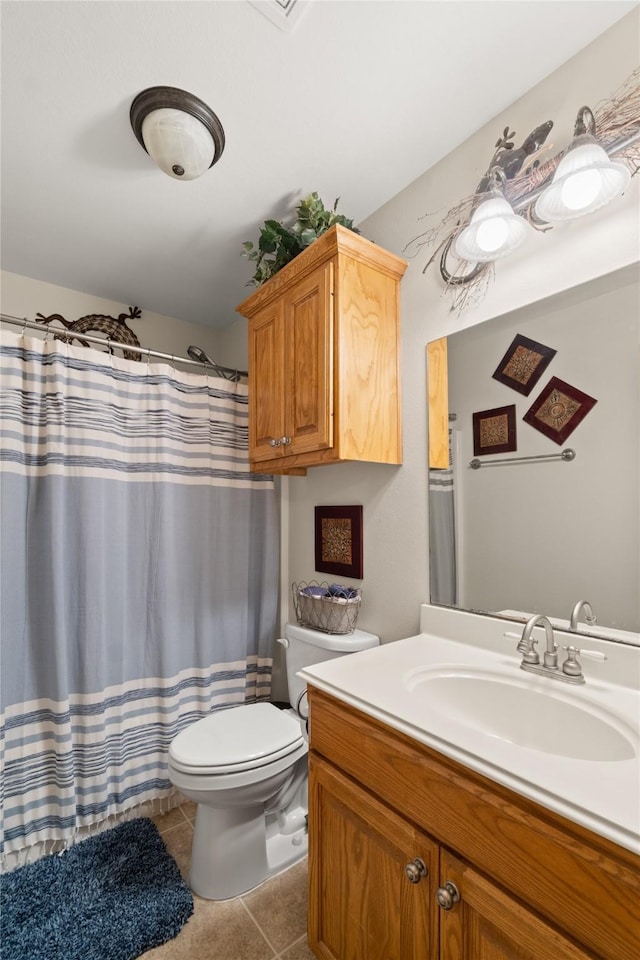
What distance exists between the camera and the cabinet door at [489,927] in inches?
24.4

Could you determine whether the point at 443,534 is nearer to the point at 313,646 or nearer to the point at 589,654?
the point at 589,654

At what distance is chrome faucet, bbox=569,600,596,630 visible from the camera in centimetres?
105

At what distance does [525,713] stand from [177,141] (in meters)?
1.80

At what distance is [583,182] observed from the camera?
1022 millimetres

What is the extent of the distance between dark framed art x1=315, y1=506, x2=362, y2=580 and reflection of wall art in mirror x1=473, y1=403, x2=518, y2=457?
572 millimetres

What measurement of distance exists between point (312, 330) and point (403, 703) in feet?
3.74

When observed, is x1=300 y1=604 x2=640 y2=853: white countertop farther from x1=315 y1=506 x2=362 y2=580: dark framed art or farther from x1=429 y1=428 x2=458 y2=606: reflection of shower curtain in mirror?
x1=315 y1=506 x2=362 y2=580: dark framed art

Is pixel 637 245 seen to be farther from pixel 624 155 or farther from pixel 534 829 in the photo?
pixel 534 829

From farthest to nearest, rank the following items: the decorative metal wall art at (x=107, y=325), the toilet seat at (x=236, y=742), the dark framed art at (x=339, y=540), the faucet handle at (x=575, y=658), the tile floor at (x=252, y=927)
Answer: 1. the decorative metal wall art at (x=107, y=325)
2. the dark framed art at (x=339, y=540)
3. the toilet seat at (x=236, y=742)
4. the tile floor at (x=252, y=927)
5. the faucet handle at (x=575, y=658)

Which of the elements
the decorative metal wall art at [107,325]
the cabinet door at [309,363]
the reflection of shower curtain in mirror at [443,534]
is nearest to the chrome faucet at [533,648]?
the reflection of shower curtain in mirror at [443,534]

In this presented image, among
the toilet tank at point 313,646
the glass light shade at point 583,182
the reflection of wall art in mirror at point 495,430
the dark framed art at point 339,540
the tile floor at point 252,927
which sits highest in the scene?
the glass light shade at point 583,182

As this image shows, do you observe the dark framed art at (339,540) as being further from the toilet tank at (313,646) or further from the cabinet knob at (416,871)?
the cabinet knob at (416,871)

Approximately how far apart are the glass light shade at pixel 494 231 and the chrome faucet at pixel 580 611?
3.16 ft

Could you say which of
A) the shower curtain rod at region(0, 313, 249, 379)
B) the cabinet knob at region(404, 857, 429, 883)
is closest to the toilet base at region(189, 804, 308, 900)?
the cabinet knob at region(404, 857, 429, 883)
